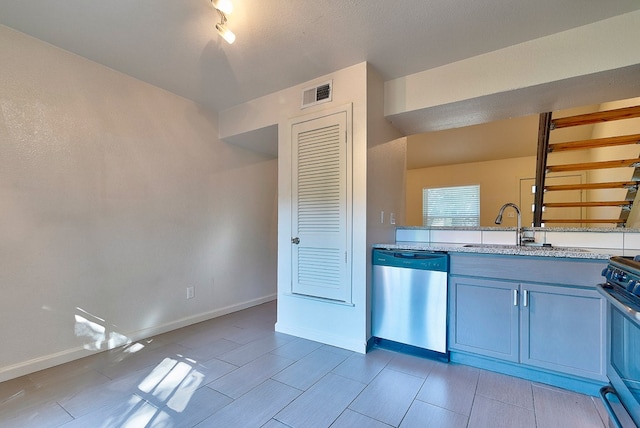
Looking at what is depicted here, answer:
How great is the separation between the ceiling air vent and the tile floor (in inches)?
87.5

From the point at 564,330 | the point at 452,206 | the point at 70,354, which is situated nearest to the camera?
the point at 564,330

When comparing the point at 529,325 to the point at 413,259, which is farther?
the point at 413,259

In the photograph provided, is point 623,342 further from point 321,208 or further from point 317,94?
point 317,94

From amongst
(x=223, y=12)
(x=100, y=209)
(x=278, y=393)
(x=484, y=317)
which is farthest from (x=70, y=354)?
(x=484, y=317)

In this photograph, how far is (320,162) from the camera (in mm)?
2656

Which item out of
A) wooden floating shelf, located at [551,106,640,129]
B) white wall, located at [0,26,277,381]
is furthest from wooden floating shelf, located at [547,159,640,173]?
white wall, located at [0,26,277,381]

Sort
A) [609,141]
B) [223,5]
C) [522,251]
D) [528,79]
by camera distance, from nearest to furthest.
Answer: [223,5] < [522,251] < [528,79] < [609,141]

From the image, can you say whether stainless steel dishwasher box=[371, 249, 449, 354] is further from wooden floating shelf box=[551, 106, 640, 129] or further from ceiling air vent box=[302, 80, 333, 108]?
wooden floating shelf box=[551, 106, 640, 129]

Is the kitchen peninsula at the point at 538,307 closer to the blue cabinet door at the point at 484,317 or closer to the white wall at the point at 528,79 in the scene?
the blue cabinet door at the point at 484,317

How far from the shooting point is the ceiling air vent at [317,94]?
2.58 m

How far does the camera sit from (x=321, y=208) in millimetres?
2652

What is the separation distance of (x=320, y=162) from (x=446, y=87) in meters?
1.24

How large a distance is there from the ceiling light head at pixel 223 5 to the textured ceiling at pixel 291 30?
100 mm

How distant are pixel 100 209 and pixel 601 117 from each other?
440 cm
